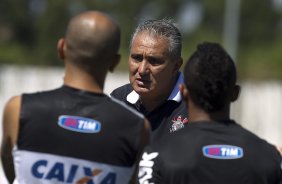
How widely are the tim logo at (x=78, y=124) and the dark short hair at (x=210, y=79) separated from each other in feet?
2.05

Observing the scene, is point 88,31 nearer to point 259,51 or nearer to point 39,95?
point 39,95

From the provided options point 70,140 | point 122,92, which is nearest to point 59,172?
point 70,140

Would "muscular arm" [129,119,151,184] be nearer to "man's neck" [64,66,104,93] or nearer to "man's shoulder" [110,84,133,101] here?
"man's neck" [64,66,104,93]

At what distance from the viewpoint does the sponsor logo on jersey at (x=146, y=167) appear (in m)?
5.07

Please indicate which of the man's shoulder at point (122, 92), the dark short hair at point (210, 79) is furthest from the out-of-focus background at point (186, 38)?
the dark short hair at point (210, 79)

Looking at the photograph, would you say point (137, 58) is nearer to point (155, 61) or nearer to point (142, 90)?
point (155, 61)

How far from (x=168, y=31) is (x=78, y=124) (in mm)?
2367

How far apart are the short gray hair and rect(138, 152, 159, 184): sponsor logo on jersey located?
66.6 inches

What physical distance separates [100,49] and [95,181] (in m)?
0.68

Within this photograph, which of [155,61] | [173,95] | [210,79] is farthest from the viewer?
[155,61]

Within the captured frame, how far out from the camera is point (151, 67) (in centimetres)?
688

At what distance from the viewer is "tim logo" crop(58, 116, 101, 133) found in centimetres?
473

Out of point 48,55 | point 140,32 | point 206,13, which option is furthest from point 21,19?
point 140,32

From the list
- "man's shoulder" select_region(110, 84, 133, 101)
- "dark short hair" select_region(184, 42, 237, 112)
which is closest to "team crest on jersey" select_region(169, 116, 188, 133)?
"man's shoulder" select_region(110, 84, 133, 101)
